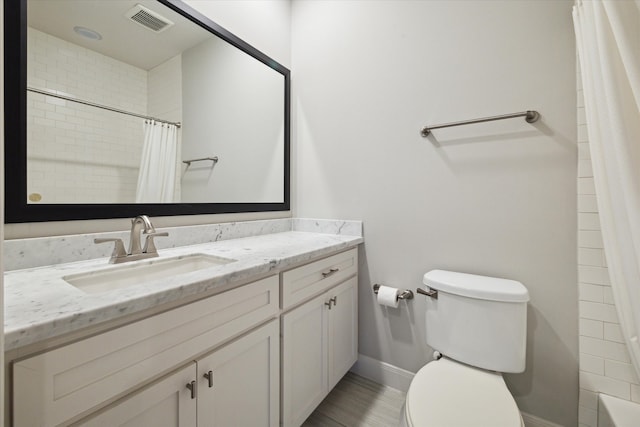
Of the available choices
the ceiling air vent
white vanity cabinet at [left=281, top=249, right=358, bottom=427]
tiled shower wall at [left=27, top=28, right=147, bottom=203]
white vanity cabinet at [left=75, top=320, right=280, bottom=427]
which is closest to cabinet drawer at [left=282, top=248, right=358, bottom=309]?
white vanity cabinet at [left=281, top=249, right=358, bottom=427]

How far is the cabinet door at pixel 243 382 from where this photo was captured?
90 cm

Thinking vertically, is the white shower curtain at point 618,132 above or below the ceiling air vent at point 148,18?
below

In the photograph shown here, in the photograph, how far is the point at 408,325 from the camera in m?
1.65

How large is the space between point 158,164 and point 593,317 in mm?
1986

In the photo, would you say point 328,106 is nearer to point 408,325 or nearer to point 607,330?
point 408,325

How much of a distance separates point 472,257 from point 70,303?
→ 1.54 m

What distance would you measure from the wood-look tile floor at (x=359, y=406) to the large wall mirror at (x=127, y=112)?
3.85 ft

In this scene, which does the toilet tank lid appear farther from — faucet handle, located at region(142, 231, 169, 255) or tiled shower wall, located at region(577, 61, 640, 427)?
faucet handle, located at region(142, 231, 169, 255)

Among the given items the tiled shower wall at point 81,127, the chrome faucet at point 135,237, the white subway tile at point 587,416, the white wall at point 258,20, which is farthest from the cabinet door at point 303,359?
the white wall at point 258,20

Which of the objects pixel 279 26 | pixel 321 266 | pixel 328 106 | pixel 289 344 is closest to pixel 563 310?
pixel 321 266

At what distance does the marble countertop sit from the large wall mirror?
248mm

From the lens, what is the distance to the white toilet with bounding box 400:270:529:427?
3.14ft

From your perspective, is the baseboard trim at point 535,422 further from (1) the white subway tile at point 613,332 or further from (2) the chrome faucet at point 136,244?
(2) the chrome faucet at point 136,244

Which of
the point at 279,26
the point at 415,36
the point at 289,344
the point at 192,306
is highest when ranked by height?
the point at 279,26
